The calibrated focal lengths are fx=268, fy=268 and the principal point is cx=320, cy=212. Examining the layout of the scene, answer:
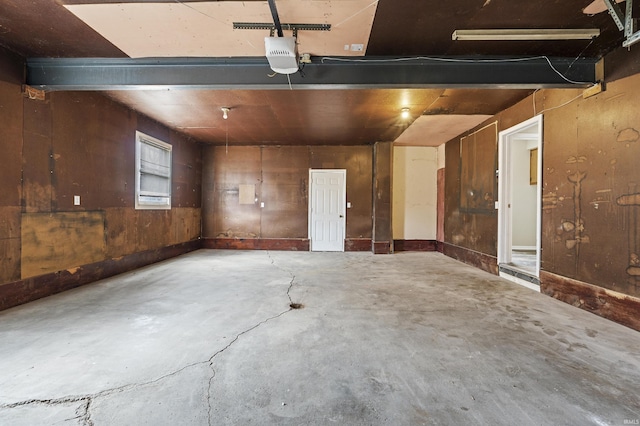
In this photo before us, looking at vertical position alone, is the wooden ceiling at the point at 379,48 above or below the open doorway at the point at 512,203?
above

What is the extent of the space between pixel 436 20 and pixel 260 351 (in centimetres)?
327

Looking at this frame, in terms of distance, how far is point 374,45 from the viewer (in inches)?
113

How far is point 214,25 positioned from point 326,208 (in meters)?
5.38

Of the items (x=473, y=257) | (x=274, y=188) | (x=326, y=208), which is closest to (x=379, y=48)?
(x=473, y=257)

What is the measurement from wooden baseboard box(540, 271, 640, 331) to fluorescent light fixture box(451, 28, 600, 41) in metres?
2.63

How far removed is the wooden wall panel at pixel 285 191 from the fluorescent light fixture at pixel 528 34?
17.0ft

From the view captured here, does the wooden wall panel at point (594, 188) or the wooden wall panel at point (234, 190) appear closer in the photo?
the wooden wall panel at point (594, 188)

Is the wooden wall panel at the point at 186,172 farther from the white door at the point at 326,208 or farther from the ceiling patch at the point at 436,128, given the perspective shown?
the ceiling patch at the point at 436,128

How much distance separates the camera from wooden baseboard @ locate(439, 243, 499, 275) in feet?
15.7

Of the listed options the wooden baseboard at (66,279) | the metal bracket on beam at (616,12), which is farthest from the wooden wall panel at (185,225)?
the metal bracket on beam at (616,12)

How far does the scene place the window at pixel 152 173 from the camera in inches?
201

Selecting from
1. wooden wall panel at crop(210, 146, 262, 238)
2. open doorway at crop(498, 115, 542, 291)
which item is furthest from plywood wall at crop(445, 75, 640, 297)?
wooden wall panel at crop(210, 146, 262, 238)

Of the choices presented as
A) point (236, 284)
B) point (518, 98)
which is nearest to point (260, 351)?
point (236, 284)

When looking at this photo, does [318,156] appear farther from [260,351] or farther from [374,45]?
[260,351]
